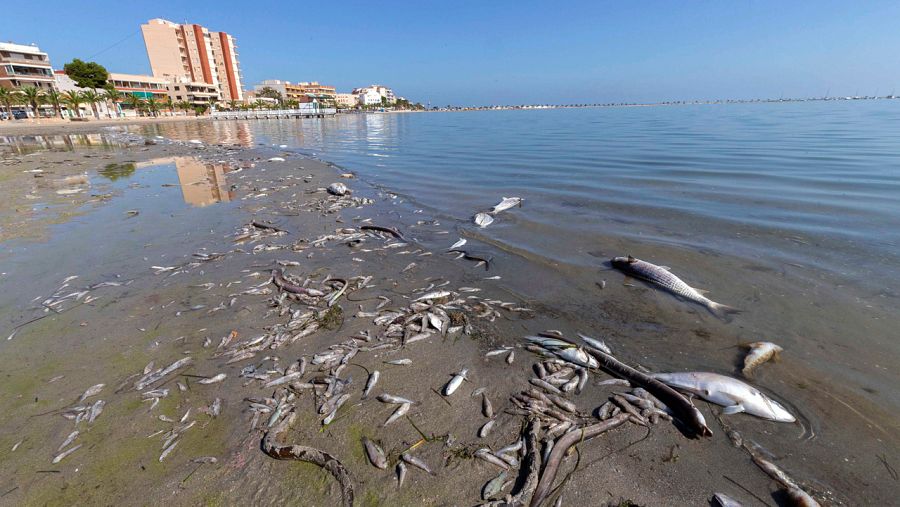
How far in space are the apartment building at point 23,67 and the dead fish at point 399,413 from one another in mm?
128524

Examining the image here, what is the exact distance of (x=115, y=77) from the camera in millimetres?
110312

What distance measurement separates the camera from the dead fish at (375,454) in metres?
3.86

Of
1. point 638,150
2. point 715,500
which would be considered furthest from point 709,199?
point 638,150

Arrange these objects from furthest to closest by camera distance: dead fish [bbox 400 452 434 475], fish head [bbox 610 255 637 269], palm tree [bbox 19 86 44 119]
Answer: palm tree [bbox 19 86 44 119], fish head [bbox 610 255 637 269], dead fish [bbox 400 452 434 475]

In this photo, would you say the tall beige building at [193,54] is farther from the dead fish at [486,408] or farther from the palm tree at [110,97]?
the dead fish at [486,408]

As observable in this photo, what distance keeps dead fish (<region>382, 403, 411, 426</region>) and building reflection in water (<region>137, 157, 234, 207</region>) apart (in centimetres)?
1396

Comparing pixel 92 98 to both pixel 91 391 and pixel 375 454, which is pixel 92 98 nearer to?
pixel 91 391

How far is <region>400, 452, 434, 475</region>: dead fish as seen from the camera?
12.4ft

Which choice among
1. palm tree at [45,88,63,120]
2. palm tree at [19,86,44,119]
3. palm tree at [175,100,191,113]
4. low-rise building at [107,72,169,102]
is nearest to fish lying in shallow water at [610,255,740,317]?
palm tree at [19,86,44,119]

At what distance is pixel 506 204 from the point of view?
13961mm

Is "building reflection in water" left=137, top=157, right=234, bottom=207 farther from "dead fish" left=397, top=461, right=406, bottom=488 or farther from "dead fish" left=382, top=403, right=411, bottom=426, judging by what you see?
"dead fish" left=397, top=461, right=406, bottom=488

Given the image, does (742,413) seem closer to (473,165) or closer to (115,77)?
(473,165)

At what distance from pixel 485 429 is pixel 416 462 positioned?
2.89 ft

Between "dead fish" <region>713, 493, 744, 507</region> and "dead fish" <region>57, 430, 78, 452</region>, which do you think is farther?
"dead fish" <region>57, 430, 78, 452</region>
